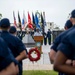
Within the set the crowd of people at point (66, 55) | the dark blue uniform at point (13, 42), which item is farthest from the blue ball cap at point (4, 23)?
the crowd of people at point (66, 55)

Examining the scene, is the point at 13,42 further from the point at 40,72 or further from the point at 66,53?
the point at 40,72

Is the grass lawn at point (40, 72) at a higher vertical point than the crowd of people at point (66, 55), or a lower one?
lower

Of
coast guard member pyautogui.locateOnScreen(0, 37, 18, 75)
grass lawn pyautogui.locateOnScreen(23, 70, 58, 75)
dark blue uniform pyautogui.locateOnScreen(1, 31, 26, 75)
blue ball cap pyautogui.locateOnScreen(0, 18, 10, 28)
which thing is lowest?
grass lawn pyautogui.locateOnScreen(23, 70, 58, 75)

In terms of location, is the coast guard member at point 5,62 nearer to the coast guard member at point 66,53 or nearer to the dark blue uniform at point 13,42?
the coast guard member at point 66,53

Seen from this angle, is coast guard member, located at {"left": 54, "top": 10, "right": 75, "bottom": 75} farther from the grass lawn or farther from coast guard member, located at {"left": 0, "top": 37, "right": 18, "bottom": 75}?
the grass lawn

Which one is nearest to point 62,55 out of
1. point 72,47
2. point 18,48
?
point 72,47

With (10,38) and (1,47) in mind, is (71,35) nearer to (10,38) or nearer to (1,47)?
(1,47)

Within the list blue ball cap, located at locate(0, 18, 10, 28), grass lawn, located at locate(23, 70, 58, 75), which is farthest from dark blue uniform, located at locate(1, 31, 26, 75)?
grass lawn, located at locate(23, 70, 58, 75)

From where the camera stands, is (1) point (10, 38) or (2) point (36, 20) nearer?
(1) point (10, 38)

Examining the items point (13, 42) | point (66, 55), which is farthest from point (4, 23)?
point (66, 55)

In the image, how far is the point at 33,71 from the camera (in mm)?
13172

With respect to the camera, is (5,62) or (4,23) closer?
(5,62)

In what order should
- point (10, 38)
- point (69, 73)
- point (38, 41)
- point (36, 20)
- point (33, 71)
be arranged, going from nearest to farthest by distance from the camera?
point (69, 73) < point (10, 38) < point (33, 71) < point (38, 41) < point (36, 20)

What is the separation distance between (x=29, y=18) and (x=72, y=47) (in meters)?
38.7
